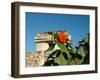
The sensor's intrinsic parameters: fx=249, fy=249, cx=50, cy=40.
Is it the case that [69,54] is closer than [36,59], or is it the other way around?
[36,59]

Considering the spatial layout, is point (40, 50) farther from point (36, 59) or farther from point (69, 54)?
point (69, 54)

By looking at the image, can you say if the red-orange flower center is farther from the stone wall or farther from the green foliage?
the stone wall

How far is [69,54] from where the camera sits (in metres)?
1.97

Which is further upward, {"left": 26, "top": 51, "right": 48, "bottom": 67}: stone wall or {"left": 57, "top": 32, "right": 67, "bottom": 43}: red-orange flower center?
{"left": 57, "top": 32, "right": 67, "bottom": 43}: red-orange flower center

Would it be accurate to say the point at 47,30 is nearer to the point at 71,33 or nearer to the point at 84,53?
the point at 71,33

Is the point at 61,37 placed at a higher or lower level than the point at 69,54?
higher

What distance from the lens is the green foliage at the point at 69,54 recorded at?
1911mm

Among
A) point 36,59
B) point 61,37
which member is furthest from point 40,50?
point 61,37

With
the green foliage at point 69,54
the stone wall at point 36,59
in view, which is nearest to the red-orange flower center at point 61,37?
the green foliage at point 69,54

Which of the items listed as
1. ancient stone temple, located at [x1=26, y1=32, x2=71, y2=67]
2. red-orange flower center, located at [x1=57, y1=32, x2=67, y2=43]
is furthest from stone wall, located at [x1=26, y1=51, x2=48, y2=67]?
red-orange flower center, located at [x1=57, y1=32, x2=67, y2=43]

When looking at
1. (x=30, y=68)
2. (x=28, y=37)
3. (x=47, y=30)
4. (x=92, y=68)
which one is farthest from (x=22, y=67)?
(x=92, y=68)

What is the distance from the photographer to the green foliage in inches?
75.2

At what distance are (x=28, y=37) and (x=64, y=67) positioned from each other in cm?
37

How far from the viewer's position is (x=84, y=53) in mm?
2035
